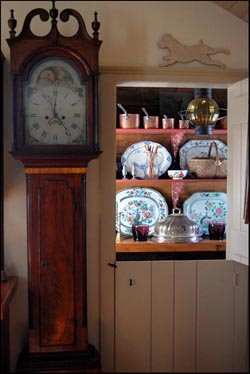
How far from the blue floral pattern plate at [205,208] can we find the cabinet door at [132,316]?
0.60 m

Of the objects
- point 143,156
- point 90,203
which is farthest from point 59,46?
point 143,156

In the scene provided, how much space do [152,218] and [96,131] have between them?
2.80 ft

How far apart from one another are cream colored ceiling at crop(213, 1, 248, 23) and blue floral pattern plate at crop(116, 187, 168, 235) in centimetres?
93

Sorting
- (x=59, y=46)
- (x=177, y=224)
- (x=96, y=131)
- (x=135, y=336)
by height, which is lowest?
(x=135, y=336)

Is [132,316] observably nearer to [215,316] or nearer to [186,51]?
[215,316]

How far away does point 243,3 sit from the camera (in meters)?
1.57

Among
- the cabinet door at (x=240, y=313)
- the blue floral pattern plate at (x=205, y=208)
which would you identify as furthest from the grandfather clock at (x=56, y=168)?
the blue floral pattern plate at (x=205, y=208)

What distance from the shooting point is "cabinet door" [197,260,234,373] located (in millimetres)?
1842

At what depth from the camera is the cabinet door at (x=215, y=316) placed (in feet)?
6.04

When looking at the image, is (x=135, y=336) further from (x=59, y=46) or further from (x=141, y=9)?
(x=141, y=9)

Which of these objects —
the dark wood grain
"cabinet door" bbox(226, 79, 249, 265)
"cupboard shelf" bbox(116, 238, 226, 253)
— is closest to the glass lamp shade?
"cabinet door" bbox(226, 79, 249, 265)

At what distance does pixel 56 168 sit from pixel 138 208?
2.66 ft

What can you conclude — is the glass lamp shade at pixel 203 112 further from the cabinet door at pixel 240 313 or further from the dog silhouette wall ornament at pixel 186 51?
the cabinet door at pixel 240 313

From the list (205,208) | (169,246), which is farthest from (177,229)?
(205,208)
